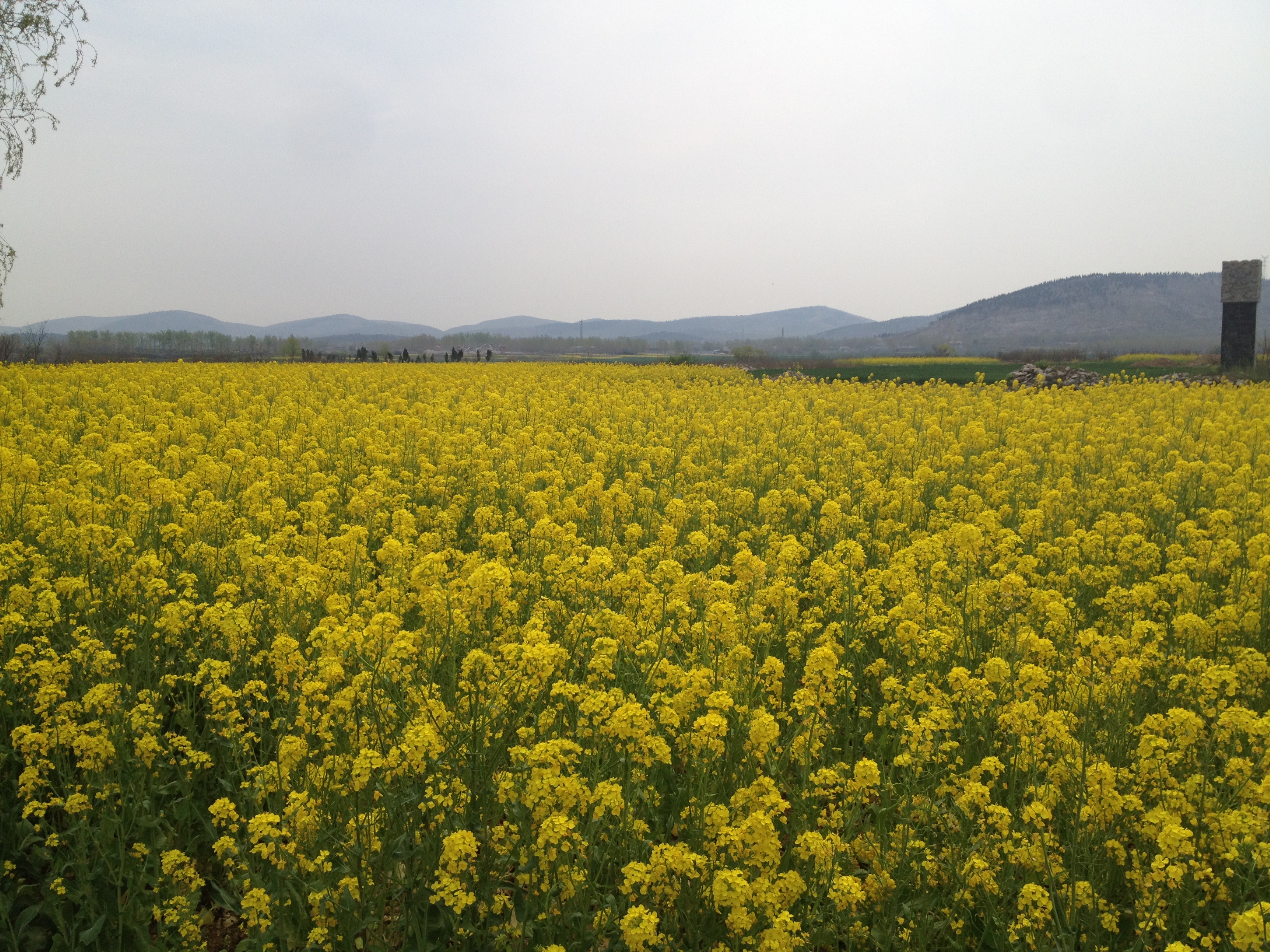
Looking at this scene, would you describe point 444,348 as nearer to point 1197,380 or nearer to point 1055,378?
point 1055,378

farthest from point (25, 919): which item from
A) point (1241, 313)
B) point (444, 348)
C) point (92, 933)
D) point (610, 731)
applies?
point (444, 348)

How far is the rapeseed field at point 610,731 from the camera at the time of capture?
3.23m

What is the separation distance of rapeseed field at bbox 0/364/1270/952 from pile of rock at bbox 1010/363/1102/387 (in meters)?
24.2

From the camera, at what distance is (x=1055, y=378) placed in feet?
104

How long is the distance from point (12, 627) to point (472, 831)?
10.3ft

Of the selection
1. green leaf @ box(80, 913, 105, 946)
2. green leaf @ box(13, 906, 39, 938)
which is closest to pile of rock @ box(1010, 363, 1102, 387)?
green leaf @ box(80, 913, 105, 946)

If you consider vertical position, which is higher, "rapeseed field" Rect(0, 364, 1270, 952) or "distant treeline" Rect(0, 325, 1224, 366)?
"distant treeline" Rect(0, 325, 1224, 366)

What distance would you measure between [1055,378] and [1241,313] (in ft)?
33.5

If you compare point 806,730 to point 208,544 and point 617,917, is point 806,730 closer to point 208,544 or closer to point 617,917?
point 617,917

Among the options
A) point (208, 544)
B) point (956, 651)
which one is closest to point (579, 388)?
point (208, 544)

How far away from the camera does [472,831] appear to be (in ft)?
11.4

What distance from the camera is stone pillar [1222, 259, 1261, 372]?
33.1 m

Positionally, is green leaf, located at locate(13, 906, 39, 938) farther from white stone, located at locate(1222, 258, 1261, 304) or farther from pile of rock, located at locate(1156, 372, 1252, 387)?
white stone, located at locate(1222, 258, 1261, 304)

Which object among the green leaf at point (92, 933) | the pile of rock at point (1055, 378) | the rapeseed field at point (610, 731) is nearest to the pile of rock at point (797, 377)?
the pile of rock at point (1055, 378)
